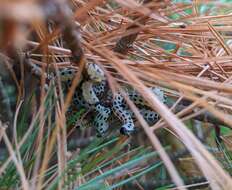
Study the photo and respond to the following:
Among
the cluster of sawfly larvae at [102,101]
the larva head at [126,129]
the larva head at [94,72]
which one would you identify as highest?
the larva head at [94,72]

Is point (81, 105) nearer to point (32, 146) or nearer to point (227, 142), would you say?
point (32, 146)

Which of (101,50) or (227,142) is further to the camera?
(227,142)

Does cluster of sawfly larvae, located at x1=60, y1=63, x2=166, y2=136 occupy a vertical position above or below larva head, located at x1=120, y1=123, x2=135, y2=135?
above

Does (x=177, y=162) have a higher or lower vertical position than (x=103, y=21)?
lower

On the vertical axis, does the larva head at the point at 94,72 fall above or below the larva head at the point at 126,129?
above

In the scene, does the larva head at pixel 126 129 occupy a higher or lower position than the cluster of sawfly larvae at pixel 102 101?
lower

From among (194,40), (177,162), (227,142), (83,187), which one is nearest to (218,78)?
(194,40)

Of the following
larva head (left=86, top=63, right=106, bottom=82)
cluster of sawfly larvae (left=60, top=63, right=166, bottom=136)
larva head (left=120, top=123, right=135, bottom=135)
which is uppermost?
larva head (left=86, top=63, right=106, bottom=82)

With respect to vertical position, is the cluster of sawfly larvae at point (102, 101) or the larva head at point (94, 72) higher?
the larva head at point (94, 72)
